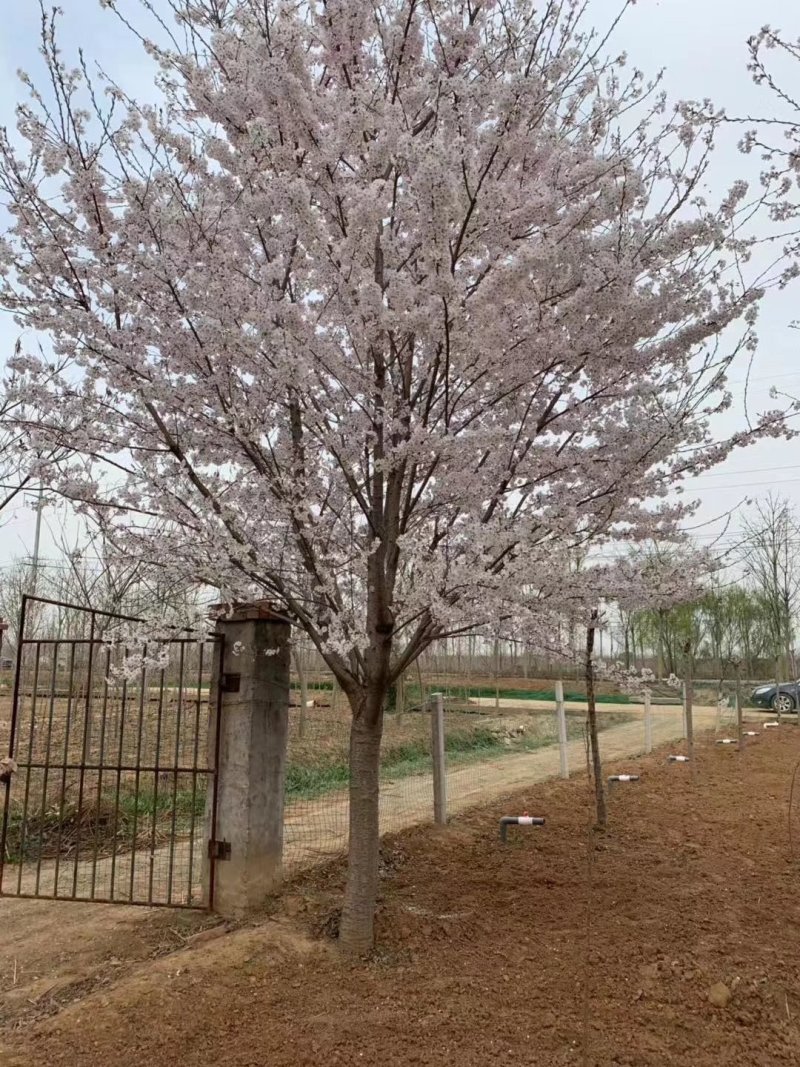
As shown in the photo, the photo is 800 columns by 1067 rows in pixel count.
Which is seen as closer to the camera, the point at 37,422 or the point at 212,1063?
the point at 212,1063

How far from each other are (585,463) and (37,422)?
2.95m

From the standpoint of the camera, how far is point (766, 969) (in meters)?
3.57

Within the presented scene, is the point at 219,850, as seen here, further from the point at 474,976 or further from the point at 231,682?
the point at 474,976

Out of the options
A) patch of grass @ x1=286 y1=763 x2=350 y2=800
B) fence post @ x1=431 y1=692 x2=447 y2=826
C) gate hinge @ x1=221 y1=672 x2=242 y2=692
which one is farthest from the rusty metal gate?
fence post @ x1=431 y1=692 x2=447 y2=826

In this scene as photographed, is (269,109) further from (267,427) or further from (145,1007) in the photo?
(145,1007)

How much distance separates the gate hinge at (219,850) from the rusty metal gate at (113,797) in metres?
0.05

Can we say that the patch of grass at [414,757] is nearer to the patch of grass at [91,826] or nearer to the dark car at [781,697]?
the patch of grass at [91,826]

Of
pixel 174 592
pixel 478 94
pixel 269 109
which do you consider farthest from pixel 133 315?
pixel 478 94

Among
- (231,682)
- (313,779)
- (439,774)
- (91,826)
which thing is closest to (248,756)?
(231,682)

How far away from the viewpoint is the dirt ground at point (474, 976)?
303 cm

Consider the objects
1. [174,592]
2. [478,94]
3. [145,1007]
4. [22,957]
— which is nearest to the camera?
[145,1007]

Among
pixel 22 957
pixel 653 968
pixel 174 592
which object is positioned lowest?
pixel 22 957

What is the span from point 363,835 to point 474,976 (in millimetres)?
875

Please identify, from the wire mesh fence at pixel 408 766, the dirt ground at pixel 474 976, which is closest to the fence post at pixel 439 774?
the wire mesh fence at pixel 408 766
